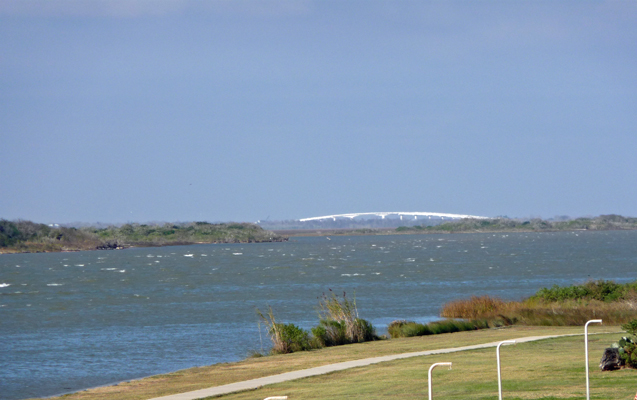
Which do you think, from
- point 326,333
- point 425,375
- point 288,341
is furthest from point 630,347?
point 326,333

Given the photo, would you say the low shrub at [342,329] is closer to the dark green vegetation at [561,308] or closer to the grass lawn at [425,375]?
the grass lawn at [425,375]

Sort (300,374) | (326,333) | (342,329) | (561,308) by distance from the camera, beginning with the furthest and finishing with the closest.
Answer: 1. (561,308)
2. (342,329)
3. (326,333)
4. (300,374)

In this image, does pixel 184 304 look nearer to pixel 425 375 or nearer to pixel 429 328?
pixel 429 328

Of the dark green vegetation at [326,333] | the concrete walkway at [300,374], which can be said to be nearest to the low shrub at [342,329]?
the dark green vegetation at [326,333]

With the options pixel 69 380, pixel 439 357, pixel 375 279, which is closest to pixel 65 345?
pixel 69 380

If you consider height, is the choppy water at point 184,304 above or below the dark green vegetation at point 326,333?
below

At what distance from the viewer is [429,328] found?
29.5 m

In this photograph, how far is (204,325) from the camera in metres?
38.8

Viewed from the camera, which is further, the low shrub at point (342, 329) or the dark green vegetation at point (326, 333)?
the low shrub at point (342, 329)

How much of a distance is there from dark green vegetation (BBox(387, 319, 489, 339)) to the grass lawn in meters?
2.39

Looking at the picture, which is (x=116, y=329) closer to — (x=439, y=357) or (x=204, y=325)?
(x=204, y=325)

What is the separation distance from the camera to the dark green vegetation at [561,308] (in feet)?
99.2

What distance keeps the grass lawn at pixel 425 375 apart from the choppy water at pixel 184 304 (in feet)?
13.5

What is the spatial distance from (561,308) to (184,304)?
26.5 m
